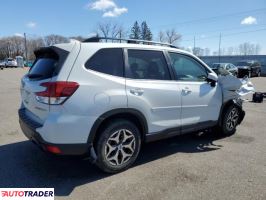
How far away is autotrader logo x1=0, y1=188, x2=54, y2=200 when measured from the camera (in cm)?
329

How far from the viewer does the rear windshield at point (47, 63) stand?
3.56m

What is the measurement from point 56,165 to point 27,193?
937 mm

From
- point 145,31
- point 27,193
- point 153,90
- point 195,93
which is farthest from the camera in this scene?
point 145,31

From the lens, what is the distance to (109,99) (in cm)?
363

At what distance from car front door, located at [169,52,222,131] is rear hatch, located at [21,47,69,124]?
1.90m

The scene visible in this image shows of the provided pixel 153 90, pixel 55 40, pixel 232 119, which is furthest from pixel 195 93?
pixel 55 40

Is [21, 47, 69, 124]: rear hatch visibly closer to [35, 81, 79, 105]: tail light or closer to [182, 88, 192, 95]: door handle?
[35, 81, 79, 105]: tail light

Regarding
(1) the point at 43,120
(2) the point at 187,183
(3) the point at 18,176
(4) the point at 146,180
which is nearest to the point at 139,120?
(4) the point at 146,180

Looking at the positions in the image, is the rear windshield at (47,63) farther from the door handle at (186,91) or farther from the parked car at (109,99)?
the door handle at (186,91)

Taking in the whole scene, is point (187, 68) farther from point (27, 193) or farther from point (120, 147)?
point (27, 193)

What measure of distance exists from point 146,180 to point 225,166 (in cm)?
134

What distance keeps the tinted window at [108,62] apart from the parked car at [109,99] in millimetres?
14

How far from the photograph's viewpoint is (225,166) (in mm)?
4281

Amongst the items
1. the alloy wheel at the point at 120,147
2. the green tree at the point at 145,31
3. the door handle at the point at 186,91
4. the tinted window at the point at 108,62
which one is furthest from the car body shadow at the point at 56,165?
the green tree at the point at 145,31
